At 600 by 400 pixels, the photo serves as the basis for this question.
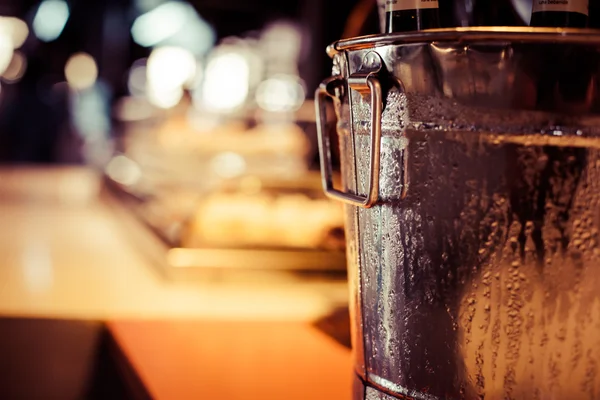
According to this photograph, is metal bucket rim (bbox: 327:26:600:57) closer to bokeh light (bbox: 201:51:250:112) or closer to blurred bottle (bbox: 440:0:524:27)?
blurred bottle (bbox: 440:0:524:27)

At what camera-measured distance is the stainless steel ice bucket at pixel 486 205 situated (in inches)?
18.7

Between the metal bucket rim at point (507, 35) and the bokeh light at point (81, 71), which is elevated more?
the metal bucket rim at point (507, 35)

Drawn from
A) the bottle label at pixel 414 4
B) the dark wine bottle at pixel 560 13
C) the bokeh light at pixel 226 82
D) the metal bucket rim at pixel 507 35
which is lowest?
the bokeh light at pixel 226 82

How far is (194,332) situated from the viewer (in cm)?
109

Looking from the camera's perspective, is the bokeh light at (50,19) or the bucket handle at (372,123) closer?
the bucket handle at (372,123)

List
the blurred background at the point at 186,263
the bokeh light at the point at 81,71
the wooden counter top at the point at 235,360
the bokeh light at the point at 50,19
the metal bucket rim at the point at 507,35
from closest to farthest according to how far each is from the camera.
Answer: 1. the metal bucket rim at the point at 507,35
2. the wooden counter top at the point at 235,360
3. the blurred background at the point at 186,263
4. the bokeh light at the point at 50,19
5. the bokeh light at the point at 81,71

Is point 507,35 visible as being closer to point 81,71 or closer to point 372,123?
point 372,123

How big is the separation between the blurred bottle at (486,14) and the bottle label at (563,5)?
0.95ft

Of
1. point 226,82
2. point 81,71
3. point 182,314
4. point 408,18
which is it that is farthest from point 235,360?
point 81,71

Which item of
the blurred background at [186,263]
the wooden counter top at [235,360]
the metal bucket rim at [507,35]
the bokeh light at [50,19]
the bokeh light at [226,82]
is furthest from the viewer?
the bokeh light at [50,19]

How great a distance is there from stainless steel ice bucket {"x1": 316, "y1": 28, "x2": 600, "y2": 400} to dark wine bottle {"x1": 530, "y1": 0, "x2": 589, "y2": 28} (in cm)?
14

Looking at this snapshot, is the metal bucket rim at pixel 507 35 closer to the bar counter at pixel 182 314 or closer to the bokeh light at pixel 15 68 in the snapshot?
the bar counter at pixel 182 314

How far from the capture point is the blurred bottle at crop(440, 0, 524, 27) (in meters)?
0.93

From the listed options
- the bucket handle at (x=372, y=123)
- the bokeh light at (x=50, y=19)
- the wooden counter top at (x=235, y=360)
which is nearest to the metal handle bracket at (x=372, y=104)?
the bucket handle at (x=372, y=123)
